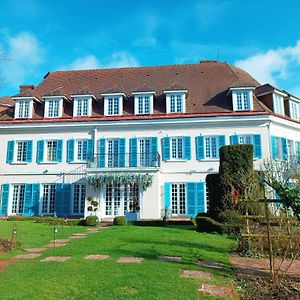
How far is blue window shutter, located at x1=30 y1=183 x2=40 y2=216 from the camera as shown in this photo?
24984 millimetres

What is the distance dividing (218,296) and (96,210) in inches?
697

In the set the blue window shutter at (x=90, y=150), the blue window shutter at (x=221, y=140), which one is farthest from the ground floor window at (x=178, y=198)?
the blue window shutter at (x=90, y=150)

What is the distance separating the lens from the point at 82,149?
2569 centimetres

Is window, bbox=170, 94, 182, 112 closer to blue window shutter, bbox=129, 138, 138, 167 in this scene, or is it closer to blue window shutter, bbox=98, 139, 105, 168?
blue window shutter, bbox=129, 138, 138, 167

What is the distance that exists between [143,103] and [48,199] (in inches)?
407

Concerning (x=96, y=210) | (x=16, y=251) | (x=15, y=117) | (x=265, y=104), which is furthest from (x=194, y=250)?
(x=15, y=117)

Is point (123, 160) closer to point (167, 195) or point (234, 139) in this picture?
point (167, 195)

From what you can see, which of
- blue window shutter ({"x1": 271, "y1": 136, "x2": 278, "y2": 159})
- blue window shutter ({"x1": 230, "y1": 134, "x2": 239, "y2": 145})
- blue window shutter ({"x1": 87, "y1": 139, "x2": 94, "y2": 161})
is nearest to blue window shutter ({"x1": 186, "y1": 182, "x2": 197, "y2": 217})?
blue window shutter ({"x1": 230, "y1": 134, "x2": 239, "y2": 145})

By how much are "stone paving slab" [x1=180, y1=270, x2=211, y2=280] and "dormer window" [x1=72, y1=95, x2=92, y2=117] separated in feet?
66.2

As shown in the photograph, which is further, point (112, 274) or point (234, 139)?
point (234, 139)

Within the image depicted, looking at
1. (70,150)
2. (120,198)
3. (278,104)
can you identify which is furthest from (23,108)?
(278,104)

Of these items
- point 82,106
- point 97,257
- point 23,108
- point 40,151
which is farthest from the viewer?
point 23,108

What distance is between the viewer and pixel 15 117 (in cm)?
2678

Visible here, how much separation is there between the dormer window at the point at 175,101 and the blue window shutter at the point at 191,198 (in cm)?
574
